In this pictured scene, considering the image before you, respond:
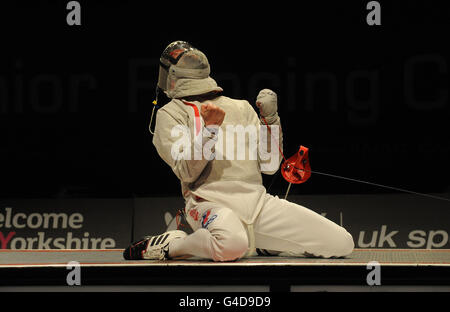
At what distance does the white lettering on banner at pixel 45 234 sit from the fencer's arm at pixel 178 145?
49.6 inches

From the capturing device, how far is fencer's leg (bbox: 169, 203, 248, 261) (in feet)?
7.73

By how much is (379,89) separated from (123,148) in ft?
4.87

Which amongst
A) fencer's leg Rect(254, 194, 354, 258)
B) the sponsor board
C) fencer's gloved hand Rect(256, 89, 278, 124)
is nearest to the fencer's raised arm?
fencer's gloved hand Rect(256, 89, 278, 124)

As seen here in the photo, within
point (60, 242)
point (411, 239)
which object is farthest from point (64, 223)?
point (411, 239)

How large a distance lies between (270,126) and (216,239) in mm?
580

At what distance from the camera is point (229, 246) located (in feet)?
7.70

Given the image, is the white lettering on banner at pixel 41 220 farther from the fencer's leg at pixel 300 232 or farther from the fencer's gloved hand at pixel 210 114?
the fencer's gloved hand at pixel 210 114

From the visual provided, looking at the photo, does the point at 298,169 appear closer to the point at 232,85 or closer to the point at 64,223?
the point at 232,85

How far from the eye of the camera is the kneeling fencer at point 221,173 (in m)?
2.43

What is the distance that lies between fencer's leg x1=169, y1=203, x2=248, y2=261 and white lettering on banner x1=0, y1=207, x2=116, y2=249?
4.14 feet

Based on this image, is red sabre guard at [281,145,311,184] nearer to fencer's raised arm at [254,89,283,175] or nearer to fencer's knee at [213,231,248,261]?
fencer's raised arm at [254,89,283,175]
